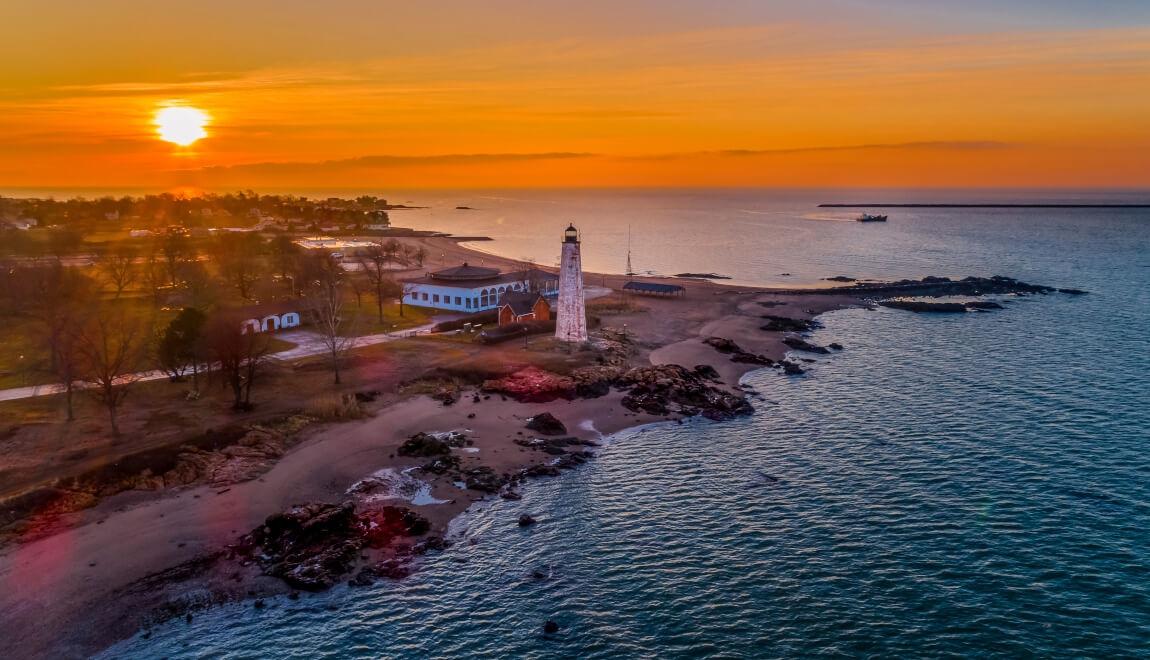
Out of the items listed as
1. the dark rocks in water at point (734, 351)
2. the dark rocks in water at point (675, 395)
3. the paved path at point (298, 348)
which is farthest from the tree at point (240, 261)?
the dark rocks in water at point (734, 351)

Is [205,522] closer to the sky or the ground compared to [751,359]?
closer to the ground

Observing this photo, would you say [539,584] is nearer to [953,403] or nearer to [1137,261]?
[953,403]

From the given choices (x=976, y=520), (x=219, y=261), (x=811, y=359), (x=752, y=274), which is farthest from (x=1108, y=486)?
(x=219, y=261)

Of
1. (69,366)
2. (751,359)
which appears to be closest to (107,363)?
(69,366)

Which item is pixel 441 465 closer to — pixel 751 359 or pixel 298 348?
pixel 298 348

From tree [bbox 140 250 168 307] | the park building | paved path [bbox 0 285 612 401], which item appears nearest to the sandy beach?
paved path [bbox 0 285 612 401]

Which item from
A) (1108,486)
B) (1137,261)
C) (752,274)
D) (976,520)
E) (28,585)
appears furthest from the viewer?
(1137,261)
